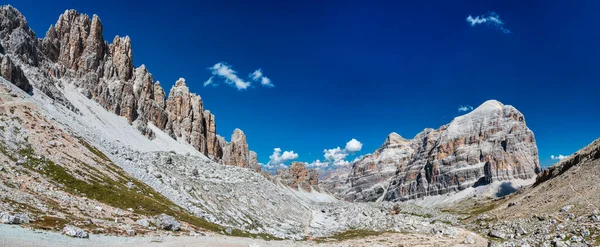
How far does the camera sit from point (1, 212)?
33781 mm

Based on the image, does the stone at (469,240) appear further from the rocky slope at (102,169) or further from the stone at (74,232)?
the stone at (74,232)

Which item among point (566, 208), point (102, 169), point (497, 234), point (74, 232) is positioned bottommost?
point (74, 232)

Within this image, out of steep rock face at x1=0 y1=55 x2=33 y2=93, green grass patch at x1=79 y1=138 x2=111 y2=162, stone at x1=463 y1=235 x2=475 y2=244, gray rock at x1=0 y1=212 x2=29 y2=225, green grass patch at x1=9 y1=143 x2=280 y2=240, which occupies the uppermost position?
steep rock face at x1=0 y1=55 x2=33 y2=93

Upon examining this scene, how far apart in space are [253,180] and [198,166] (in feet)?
60.0

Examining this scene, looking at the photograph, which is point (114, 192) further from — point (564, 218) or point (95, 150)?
point (564, 218)

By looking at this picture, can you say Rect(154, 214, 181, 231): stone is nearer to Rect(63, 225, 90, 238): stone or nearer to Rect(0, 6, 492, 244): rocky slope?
Rect(0, 6, 492, 244): rocky slope

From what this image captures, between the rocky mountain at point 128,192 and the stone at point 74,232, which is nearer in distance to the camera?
the stone at point 74,232

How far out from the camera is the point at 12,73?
94562 millimetres

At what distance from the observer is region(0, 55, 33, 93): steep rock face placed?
92.1 m

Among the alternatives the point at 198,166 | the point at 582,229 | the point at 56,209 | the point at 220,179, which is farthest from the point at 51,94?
the point at 582,229

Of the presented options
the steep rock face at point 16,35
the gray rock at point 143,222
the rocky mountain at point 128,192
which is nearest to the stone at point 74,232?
the rocky mountain at point 128,192

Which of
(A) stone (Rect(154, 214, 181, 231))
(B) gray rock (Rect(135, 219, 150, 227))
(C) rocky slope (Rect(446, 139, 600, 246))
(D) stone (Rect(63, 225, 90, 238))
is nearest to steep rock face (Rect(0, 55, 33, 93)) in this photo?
(B) gray rock (Rect(135, 219, 150, 227))

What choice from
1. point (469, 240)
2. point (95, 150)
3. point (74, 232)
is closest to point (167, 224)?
point (74, 232)

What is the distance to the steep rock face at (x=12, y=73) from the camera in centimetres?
9206
